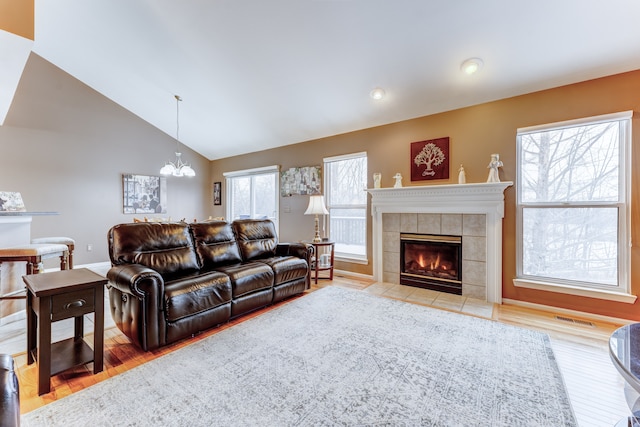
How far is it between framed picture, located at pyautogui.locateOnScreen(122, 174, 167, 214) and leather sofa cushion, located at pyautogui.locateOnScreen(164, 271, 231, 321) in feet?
14.2

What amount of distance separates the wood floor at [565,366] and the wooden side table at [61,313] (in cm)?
9

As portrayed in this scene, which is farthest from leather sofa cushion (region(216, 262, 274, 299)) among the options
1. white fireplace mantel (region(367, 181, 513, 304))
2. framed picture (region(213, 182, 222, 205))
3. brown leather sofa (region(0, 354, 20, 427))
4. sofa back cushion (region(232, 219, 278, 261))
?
framed picture (region(213, 182, 222, 205))

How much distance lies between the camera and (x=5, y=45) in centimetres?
231

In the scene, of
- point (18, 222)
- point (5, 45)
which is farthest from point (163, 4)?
point (18, 222)

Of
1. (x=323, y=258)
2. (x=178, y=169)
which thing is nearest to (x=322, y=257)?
(x=323, y=258)

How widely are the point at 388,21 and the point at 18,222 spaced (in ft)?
14.1

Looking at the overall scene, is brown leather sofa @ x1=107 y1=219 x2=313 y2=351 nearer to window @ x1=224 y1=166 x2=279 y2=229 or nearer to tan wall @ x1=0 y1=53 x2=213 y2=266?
window @ x1=224 y1=166 x2=279 y2=229

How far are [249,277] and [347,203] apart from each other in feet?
7.86

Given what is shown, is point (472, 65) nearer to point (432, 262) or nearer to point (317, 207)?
point (432, 262)

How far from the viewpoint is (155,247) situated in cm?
271

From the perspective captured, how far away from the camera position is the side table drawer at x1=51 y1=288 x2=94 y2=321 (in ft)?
5.51

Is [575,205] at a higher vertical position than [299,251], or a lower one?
higher

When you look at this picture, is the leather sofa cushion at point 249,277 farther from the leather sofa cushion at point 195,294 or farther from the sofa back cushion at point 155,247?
the sofa back cushion at point 155,247

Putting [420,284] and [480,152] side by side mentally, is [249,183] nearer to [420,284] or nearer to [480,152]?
[420,284]
